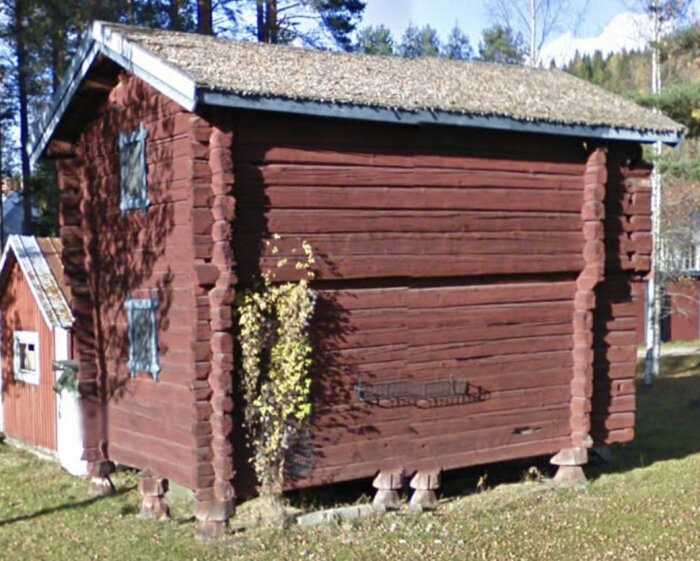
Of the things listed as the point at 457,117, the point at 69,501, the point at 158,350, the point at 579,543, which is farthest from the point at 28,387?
the point at 579,543

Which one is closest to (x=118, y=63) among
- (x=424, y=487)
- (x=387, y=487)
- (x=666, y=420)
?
(x=387, y=487)

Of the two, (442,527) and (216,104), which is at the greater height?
(216,104)

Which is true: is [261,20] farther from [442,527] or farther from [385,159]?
[442,527]

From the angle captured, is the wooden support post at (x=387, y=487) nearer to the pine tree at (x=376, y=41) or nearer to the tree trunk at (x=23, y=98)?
the tree trunk at (x=23, y=98)

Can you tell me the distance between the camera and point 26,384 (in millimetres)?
18062

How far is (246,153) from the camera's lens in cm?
1138

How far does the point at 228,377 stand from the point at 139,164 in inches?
124

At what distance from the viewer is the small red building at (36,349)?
1633cm

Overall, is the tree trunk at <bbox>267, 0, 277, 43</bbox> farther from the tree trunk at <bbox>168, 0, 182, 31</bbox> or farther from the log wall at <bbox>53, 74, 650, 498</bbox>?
the log wall at <bbox>53, 74, 650, 498</bbox>

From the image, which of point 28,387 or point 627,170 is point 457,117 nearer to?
point 627,170

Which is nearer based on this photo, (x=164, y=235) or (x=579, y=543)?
(x=579, y=543)

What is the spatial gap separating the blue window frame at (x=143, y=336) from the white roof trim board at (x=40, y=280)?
3669 millimetres

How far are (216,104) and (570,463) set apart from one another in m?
7.02

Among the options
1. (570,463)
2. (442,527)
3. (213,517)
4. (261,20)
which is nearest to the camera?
(213,517)
